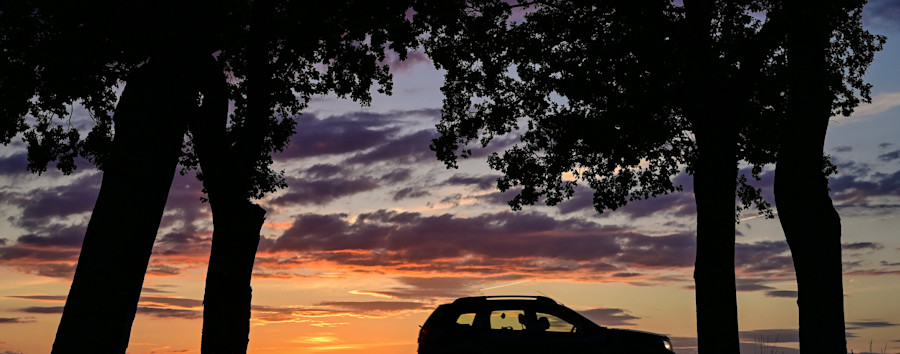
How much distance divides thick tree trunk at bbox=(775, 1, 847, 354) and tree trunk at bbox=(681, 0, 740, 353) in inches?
137

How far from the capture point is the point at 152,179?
10320 mm

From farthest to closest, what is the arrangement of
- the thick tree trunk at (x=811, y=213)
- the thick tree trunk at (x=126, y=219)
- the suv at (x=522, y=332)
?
1. the suv at (x=522, y=332)
2. the thick tree trunk at (x=811, y=213)
3. the thick tree trunk at (x=126, y=219)

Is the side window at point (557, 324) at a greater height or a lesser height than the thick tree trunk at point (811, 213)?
lesser

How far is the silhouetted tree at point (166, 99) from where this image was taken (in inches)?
398

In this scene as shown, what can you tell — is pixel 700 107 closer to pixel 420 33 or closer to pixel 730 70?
pixel 730 70

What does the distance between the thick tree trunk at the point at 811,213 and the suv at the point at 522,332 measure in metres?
3.41

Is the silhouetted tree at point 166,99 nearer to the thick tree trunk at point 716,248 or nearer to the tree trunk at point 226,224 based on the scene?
the tree trunk at point 226,224

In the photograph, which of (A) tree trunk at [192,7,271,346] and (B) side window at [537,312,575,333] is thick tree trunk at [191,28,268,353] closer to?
(A) tree trunk at [192,7,271,346]

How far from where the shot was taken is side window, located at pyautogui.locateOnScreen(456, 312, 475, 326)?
1572 cm

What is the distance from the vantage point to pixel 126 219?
10094mm

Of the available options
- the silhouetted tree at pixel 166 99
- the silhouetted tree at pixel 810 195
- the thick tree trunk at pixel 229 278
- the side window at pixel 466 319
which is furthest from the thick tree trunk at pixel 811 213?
the thick tree trunk at pixel 229 278

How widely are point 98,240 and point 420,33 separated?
447 inches

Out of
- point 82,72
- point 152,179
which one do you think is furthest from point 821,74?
point 82,72

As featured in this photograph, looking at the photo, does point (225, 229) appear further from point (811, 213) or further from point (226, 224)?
point (811, 213)
